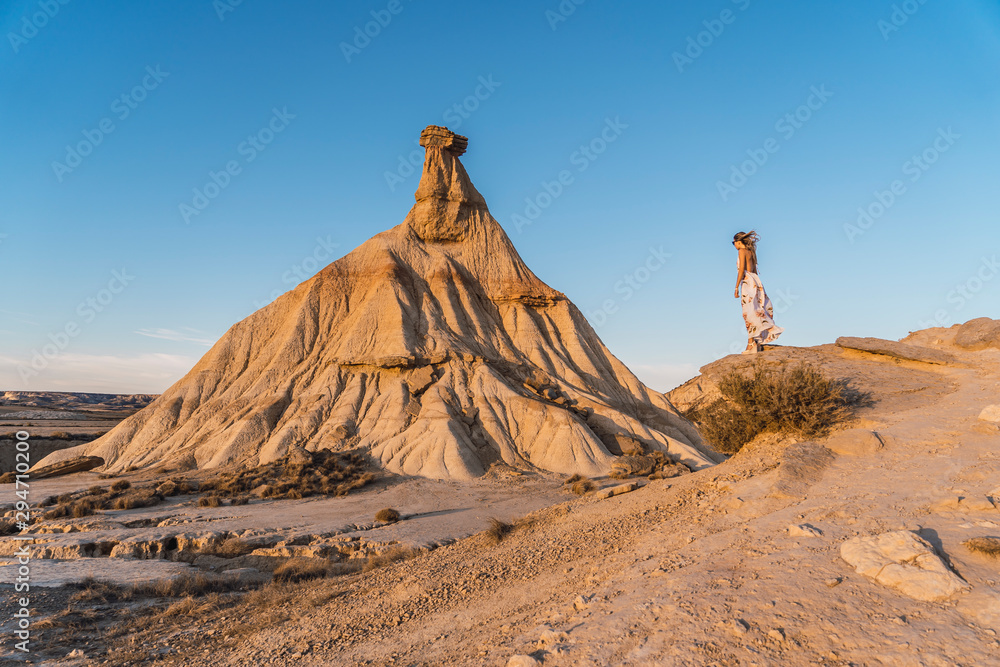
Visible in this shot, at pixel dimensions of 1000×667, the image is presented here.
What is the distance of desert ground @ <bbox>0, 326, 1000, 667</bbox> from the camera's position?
411cm

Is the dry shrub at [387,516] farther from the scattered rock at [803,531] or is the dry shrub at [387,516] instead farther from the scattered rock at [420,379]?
the scattered rock at [420,379]

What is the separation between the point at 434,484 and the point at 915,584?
18.3 meters

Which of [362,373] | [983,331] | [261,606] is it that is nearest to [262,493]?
[362,373]

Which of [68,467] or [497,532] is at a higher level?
[497,532]

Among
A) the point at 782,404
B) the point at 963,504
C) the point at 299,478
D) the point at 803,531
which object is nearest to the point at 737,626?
the point at 803,531

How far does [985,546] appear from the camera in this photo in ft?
14.7

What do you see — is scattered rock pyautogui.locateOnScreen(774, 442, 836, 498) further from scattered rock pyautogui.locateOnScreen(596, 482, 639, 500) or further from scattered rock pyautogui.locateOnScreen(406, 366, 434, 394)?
scattered rock pyautogui.locateOnScreen(406, 366, 434, 394)

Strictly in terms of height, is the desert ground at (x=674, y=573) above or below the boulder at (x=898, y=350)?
below

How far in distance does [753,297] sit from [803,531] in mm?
11822

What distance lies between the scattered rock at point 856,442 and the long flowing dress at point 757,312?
26.1ft

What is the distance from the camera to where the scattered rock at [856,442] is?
773cm

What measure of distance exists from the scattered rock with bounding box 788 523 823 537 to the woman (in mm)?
10346

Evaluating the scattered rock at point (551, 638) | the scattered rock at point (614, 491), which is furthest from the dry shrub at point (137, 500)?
the scattered rock at point (551, 638)

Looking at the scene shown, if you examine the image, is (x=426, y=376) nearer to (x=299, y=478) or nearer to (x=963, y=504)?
(x=299, y=478)
